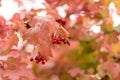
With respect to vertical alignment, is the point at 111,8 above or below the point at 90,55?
below

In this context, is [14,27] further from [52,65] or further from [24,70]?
[52,65]

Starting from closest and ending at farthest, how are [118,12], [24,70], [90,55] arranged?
[24,70] < [118,12] < [90,55]

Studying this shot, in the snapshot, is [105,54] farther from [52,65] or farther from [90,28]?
[52,65]

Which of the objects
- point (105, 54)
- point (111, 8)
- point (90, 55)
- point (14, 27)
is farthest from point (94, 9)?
point (90, 55)

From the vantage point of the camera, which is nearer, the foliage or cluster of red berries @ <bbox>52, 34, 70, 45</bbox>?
the foliage

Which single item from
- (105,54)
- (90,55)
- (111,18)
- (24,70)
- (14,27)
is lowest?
(24,70)

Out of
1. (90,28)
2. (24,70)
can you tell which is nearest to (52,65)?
(90,28)

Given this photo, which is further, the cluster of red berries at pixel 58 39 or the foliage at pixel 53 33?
the cluster of red berries at pixel 58 39

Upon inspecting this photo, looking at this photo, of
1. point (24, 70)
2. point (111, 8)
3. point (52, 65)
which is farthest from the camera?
point (52, 65)

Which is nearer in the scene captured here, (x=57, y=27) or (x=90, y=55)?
(x=57, y=27)
